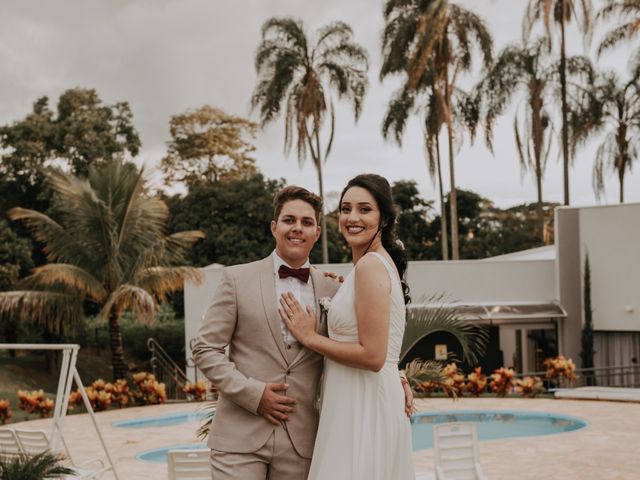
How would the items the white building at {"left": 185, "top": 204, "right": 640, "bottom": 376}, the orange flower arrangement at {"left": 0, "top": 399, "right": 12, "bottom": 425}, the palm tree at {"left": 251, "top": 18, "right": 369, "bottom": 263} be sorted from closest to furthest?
1. the orange flower arrangement at {"left": 0, "top": 399, "right": 12, "bottom": 425}
2. the white building at {"left": 185, "top": 204, "right": 640, "bottom": 376}
3. the palm tree at {"left": 251, "top": 18, "right": 369, "bottom": 263}

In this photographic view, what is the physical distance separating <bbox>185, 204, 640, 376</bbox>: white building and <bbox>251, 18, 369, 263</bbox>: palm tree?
731 cm

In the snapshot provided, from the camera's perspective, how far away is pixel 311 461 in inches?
140

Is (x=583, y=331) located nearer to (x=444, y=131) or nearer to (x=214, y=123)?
(x=444, y=131)

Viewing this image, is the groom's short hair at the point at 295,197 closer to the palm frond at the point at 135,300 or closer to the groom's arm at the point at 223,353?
the groom's arm at the point at 223,353

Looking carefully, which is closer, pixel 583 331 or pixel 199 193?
pixel 583 331

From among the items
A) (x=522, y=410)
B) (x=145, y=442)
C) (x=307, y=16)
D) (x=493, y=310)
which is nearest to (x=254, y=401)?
(x=145, y=442)

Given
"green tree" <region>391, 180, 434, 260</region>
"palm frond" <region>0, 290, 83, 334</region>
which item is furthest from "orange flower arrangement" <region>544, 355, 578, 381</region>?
"green tree" <region>391, 180, 434, 260</region>

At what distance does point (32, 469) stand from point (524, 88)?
26.2 meters

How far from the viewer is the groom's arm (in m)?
3.39

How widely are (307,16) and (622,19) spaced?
35.5 ft

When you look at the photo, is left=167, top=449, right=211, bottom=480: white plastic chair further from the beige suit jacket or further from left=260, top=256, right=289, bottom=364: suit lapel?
left=260, top=256, right=289, bottom=364: suit lapel

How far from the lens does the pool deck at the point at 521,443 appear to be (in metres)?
10.6

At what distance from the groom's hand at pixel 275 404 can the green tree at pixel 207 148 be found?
116 feet

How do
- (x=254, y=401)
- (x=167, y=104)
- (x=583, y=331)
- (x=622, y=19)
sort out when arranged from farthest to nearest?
(x=167, y=104) < (x=622, y=19) < (x=583, y=331) < (x=254, y=401)
